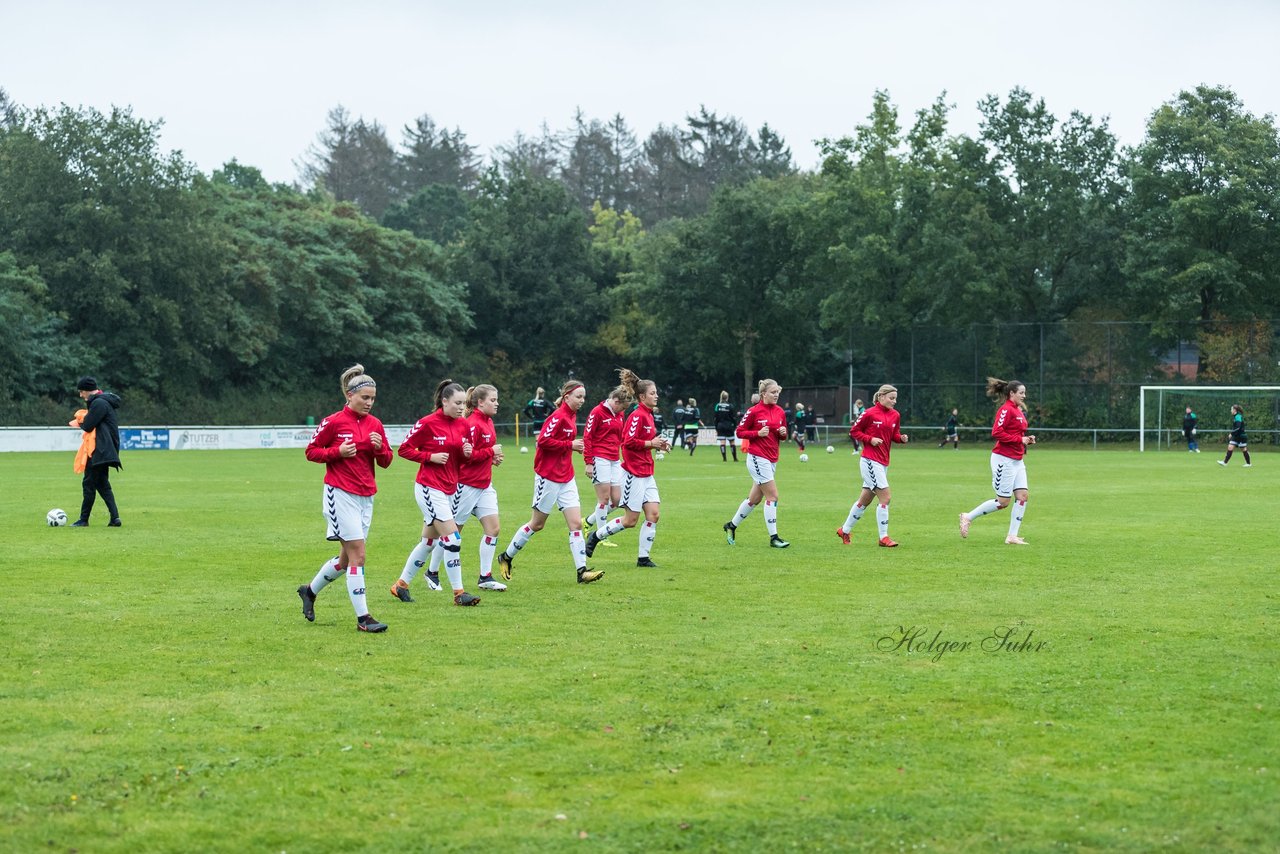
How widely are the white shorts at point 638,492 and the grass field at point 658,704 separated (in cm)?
68

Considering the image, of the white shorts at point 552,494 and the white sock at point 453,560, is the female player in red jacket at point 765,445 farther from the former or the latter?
Answer: the white sock at point 453,560

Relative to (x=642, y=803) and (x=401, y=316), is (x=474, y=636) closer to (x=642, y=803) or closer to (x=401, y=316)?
(x=642, y=803)

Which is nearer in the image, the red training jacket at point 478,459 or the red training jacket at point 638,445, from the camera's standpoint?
the red training jacket at point 478,459

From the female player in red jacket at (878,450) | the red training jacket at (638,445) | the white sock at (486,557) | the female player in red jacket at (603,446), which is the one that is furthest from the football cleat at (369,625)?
the female player in red jacket at (878,450)

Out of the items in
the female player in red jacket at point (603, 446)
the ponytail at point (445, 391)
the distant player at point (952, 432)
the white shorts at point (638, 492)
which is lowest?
the distant player at point (952, 432)

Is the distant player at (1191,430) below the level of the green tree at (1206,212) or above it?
below

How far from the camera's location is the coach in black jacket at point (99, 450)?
19875mm

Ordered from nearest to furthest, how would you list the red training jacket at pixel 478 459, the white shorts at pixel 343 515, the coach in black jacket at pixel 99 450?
the white shorts at pixel 343 515, the red training jacket at pixel 478 459, the coach in black jacket at pixel 99 450

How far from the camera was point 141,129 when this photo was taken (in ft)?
196

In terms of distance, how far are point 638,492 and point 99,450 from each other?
8.39 metres

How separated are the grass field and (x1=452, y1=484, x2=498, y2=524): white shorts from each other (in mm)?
805

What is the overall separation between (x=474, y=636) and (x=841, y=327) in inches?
2323

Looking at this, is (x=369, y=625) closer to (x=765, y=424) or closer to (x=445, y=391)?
(x=445, y=391)

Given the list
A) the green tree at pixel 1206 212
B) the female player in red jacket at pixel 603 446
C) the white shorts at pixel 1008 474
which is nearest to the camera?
the female player in red jacket at pixel 603 446
